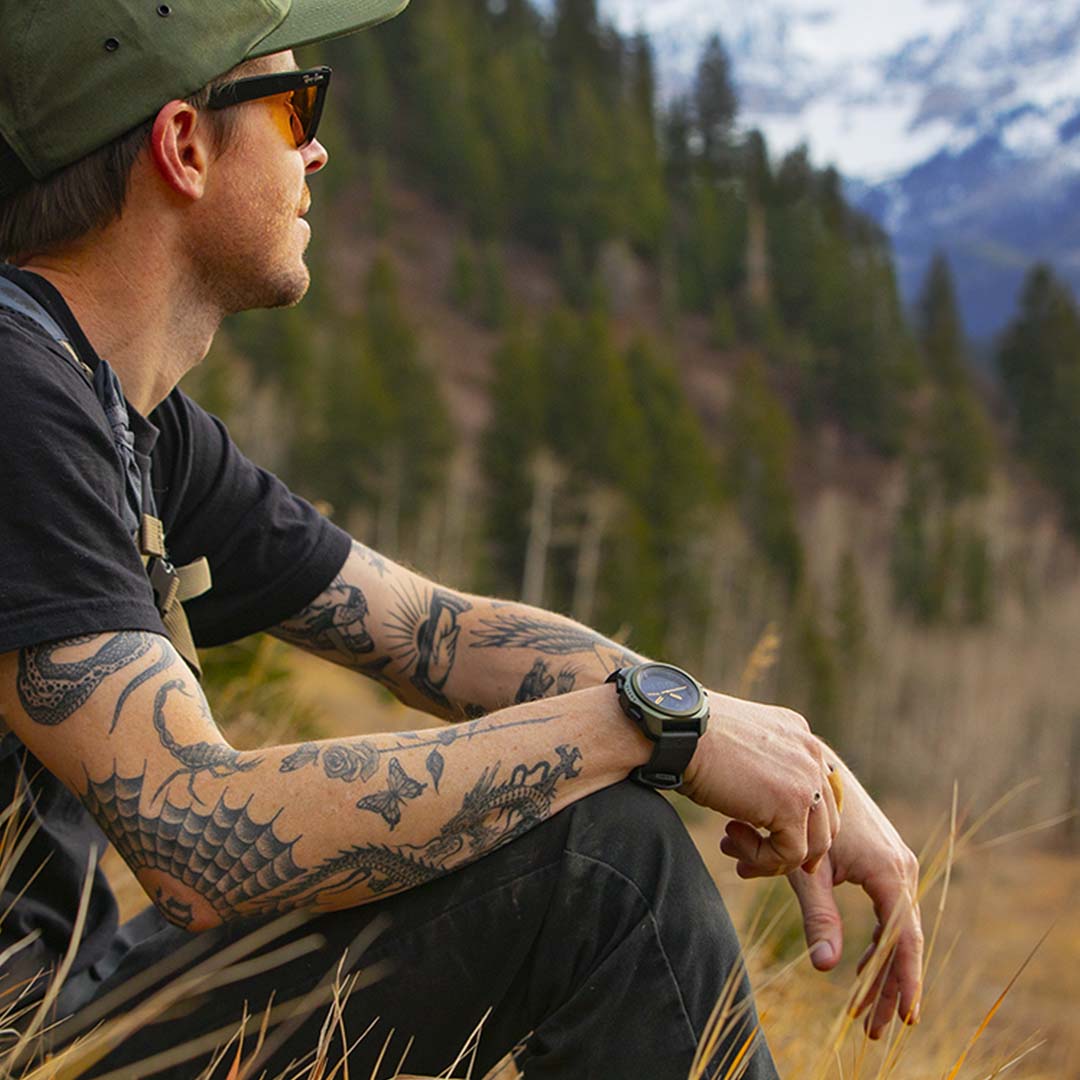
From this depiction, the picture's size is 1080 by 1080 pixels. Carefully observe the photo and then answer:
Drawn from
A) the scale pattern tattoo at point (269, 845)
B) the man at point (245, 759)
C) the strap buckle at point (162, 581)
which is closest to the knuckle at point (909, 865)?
the man at point (245, 759)

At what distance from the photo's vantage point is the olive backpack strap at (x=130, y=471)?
1.79 meters

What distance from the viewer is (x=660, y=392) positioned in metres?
53.2

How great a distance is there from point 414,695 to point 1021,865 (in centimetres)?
3549

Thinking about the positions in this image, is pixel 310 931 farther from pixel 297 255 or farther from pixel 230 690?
pixel 230 690

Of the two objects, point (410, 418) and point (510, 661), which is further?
point (410, 418)

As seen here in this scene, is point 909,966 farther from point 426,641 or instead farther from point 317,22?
point 317,22

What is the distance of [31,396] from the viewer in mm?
1630

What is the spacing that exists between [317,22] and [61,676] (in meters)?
1.11

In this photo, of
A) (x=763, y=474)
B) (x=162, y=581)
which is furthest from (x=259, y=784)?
(x=763, y=474)

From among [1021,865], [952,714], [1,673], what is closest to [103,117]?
[1,673]

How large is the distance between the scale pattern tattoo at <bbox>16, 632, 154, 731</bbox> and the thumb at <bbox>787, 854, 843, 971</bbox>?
1071 millimetres

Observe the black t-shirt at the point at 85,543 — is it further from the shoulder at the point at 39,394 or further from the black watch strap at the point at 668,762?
the black watch strap at the point at 668,762

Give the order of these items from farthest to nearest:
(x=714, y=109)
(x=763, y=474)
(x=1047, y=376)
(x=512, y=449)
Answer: (x=714, y=109) → (x=1047, y=376) → (x=763, y=474) → (x=512, y=449)

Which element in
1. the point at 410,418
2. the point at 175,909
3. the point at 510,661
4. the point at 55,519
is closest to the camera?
the point at 55,519
